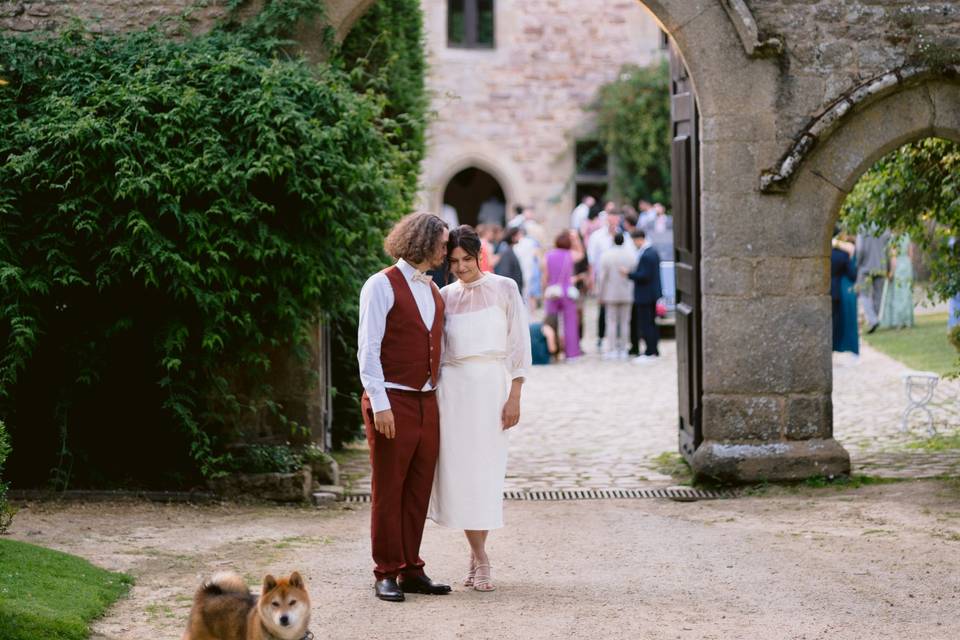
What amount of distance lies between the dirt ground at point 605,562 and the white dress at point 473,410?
41 cm

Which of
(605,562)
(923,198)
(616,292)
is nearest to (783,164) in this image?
(923,198)

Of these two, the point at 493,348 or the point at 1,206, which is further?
the point at 1,206

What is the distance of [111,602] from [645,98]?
Result: 2083cm

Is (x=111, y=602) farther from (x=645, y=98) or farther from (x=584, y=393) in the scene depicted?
(x=645, y=98)

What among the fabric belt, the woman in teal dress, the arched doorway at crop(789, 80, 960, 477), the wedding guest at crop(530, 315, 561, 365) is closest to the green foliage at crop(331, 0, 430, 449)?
the arched doorway at crop(789, 80, 960, 477)

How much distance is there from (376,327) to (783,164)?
3865mm

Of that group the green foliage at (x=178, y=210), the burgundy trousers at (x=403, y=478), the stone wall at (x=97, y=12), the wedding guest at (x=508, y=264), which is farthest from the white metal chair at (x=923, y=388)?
the burgundy trousers at (x=403, y=478)

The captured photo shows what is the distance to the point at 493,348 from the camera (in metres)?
6.54

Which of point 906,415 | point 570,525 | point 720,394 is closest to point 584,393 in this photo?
point 906,415

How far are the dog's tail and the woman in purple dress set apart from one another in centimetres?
1254

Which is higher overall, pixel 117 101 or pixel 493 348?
pixel 117 101

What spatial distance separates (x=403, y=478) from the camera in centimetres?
644

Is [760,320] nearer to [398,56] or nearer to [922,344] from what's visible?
[398,56]

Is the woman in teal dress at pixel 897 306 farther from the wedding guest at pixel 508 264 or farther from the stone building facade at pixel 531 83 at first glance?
the stone building facade at pixel 531 83
